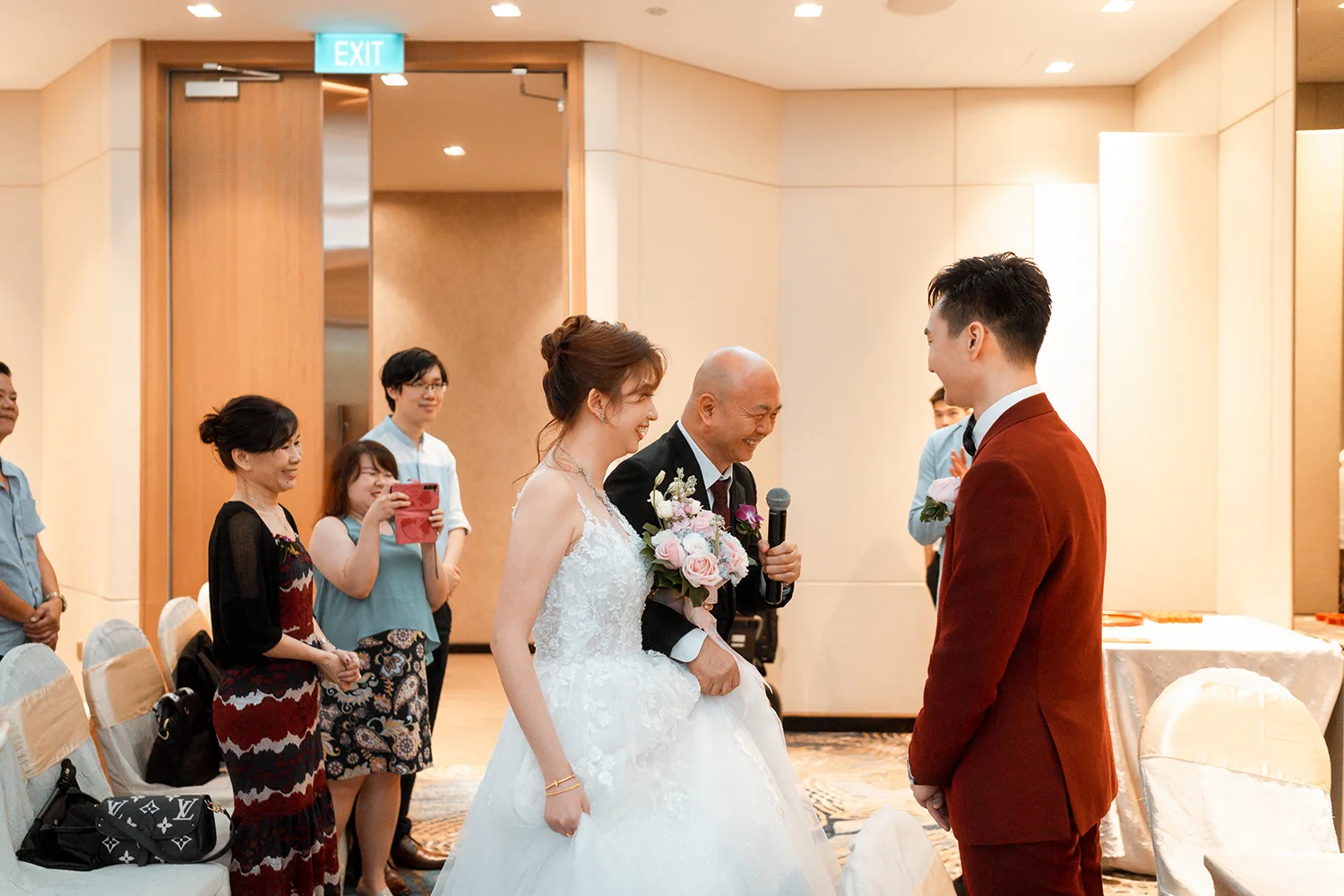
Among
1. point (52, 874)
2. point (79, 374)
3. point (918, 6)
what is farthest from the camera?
point (79, 374)

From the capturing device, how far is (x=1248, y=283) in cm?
504

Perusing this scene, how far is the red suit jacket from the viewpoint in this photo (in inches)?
71.2

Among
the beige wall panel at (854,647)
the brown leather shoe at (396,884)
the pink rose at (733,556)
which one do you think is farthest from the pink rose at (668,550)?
the beige wall panel at (854,647)

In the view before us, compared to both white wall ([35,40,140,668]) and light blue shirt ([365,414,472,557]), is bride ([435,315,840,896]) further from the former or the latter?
white wall ([35,40,140,668])

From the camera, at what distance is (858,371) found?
6500 mm

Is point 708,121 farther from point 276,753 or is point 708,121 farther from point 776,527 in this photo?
point 276,753

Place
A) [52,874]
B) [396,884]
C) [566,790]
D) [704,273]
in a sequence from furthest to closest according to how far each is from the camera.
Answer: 1. [704,273]
2. [396,884]
3. [52,874]
4. [566,790]

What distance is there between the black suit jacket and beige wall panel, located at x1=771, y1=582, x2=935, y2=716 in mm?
3575

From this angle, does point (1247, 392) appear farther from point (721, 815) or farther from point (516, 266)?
point (516, 266)

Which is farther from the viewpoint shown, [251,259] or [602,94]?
[251,259]

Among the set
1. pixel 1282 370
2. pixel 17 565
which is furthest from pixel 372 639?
pixel 1282 370

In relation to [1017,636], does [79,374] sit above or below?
above

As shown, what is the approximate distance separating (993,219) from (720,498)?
4.26 meters

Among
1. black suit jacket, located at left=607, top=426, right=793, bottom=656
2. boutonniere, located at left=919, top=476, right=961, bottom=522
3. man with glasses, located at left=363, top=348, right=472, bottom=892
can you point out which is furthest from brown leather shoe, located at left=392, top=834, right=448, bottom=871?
boutonniere, located at left=919, top=476, right=961, bottom=522
